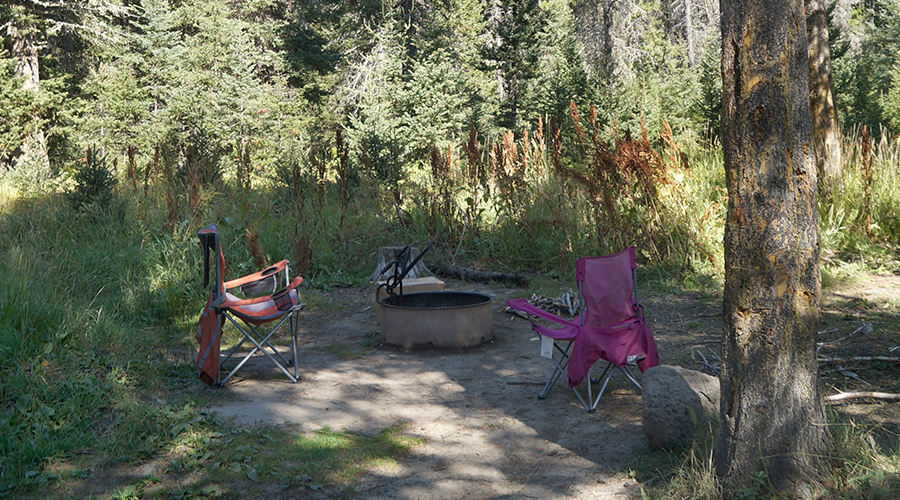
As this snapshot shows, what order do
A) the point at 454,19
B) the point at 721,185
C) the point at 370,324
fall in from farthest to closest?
the point at 454,19 → the point at 721,185 → the point at 370,324

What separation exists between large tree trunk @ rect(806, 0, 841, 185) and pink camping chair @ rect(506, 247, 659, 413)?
160 inches

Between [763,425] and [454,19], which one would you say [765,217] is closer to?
[763,425]

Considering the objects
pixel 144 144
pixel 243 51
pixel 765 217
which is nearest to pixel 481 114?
pixel 243 51

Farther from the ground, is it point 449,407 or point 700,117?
point 700,117

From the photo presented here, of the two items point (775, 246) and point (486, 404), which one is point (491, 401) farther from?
point (775, 246)

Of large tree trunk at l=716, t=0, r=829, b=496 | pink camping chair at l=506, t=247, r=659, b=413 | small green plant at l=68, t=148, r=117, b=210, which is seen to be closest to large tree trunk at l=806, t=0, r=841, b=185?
pink camping chair at l=506, t=247, r=659, b=413

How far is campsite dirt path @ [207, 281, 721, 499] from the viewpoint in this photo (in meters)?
2.98

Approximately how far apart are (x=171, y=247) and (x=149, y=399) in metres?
2.76

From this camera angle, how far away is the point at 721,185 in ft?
27.4

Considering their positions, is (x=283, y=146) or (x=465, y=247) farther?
(x=283, y=146)

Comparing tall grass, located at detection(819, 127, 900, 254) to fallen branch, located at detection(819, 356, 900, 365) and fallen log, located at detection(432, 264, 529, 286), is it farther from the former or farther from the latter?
fallen branch, located at detection(819, 356, 900, 365)

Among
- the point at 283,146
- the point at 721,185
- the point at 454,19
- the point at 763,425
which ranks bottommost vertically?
the point at 763,425

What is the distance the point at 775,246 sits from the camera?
2.33 m

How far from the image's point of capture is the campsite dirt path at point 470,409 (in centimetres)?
298
